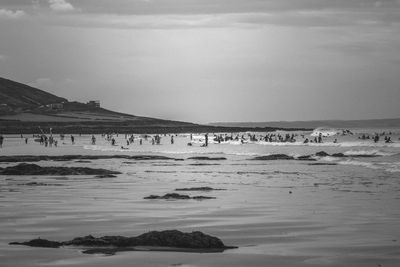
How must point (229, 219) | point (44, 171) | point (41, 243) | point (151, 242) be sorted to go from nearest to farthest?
1. point (151, 242)
2. point (41, 243)
3. point (229, 219)
4. point (44, 171)

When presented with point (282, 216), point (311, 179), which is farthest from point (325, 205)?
point (311, 179)

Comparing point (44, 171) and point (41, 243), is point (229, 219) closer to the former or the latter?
point (41, 243)

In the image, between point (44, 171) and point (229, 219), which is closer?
point (229, 219)

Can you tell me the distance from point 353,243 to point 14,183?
16839mm

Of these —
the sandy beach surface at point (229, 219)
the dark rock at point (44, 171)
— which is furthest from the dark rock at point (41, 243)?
the dark rock at point (44, 171)

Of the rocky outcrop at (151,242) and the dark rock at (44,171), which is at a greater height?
the rocky outcrop at (151,242)

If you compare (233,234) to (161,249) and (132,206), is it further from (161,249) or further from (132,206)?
(132,206)

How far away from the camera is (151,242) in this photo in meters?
11.4

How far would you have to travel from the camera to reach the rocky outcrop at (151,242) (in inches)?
444

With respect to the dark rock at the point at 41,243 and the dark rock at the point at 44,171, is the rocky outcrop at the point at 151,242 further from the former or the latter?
the dark rock at the point at 44,171

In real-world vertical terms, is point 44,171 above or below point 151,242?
below

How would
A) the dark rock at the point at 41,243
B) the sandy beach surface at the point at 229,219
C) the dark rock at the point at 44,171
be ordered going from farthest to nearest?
1. the dark rock at the point at 44,171
2. the dark rock at the point at 41,243
3. the sandy beach surface at the point at 229,219

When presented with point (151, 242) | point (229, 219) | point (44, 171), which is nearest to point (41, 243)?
point (151, 242)

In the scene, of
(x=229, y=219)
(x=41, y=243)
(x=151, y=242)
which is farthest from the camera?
(x=229, y=219)
